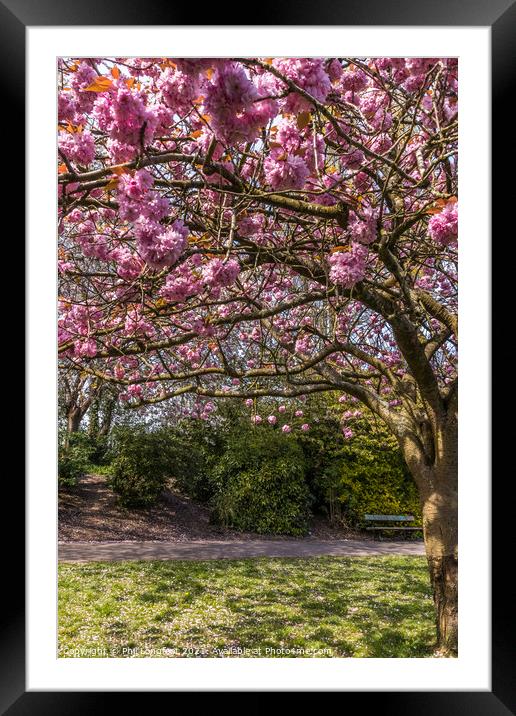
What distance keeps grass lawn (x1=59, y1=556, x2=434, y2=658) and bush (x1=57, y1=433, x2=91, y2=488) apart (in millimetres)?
1812

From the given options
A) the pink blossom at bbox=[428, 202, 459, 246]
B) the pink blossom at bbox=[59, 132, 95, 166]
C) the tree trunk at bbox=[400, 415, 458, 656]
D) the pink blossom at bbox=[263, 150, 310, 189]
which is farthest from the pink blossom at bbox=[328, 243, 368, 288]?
the tree trunk at bbox=[400, 415, 458, 656]

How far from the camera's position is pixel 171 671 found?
1491 millimetres

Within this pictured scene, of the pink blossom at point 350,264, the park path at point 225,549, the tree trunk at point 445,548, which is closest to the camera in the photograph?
the pink blossom at point 350,264

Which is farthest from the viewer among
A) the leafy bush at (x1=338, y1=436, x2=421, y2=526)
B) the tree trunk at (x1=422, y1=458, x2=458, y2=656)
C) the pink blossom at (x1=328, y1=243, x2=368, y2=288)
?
the leafy bush at (x1=338, y1=436, x2=421, y2=526)

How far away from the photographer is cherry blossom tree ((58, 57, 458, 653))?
1.23 metres

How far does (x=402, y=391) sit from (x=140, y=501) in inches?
171

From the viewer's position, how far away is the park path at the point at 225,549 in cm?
494

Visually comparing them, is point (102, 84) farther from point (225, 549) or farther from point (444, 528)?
point (225, 549)

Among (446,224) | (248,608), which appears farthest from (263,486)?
(446,224)

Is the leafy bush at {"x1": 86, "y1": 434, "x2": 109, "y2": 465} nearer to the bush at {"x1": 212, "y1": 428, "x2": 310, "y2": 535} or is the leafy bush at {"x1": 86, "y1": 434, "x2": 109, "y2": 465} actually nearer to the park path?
the park path

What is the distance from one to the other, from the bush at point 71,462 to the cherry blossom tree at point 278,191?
3476 millimetres
